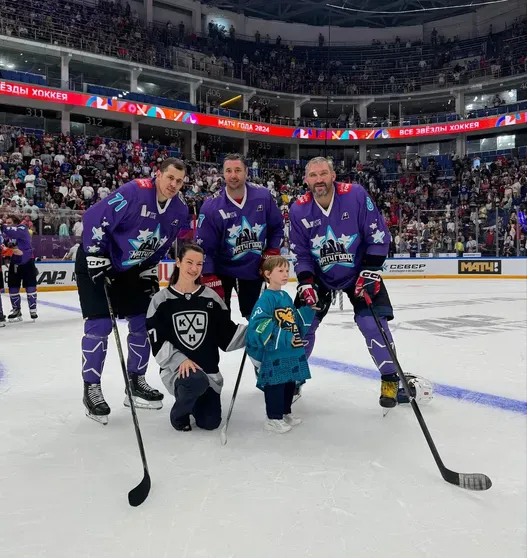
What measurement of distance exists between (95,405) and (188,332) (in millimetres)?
652

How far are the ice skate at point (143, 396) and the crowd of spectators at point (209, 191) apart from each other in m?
7.72

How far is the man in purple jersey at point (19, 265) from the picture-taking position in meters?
6.57

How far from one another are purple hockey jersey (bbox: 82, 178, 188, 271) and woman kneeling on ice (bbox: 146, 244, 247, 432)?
345 millimetres

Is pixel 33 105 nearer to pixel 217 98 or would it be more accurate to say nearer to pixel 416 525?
pixel 217 98

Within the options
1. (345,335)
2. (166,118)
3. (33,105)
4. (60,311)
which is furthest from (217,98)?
(345,335)

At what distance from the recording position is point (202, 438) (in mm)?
2383

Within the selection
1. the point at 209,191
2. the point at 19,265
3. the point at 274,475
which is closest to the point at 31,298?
the point at 19,265

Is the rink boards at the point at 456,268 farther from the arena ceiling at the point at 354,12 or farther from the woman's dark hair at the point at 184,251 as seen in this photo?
the arena ceiling at the point at 354,12

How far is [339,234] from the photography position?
2.91 m

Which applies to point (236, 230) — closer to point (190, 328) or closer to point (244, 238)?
point (244, 238)

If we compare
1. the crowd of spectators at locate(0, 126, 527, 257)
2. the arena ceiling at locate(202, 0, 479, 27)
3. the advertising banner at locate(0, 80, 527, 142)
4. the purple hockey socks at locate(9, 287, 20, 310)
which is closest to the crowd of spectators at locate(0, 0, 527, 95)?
the arena ceiling at locate(202, 0, 479, 27)

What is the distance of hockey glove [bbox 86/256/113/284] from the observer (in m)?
2.64

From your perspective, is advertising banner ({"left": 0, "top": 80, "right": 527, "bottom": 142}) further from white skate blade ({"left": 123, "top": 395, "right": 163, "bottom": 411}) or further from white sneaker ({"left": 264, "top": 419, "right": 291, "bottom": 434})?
white sneaker ({"left": 264, "top": 419, "right": 291, "bottom": 434})

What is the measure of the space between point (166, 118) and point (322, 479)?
22589 mm
